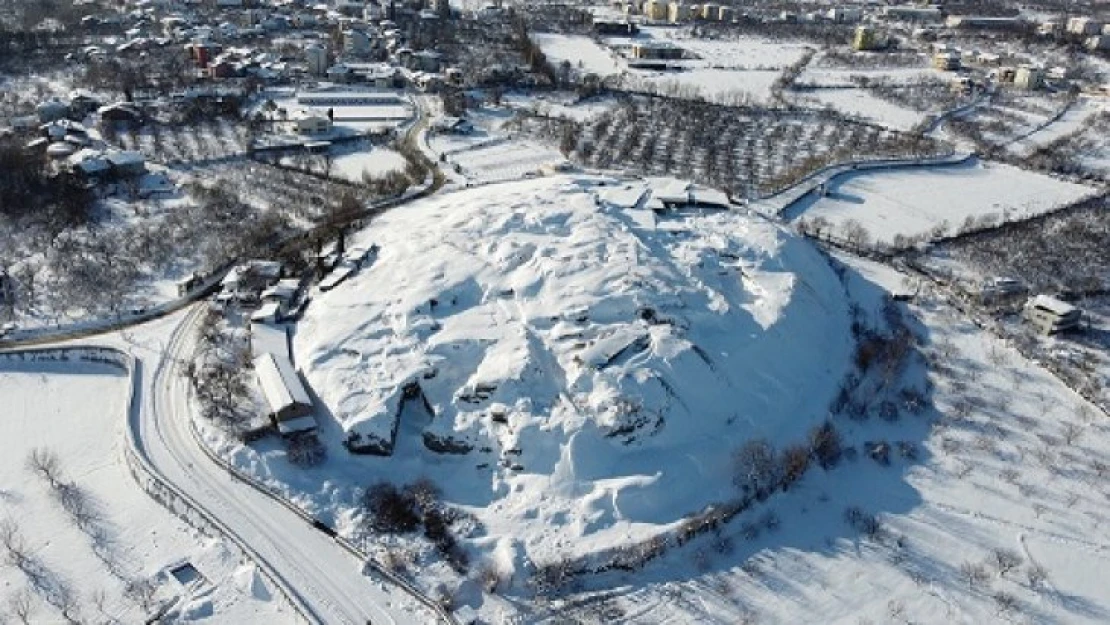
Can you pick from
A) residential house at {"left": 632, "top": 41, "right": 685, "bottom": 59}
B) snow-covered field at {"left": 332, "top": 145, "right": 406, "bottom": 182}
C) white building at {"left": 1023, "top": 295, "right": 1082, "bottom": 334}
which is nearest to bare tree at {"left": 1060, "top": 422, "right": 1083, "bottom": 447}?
white building at {"left": 1023, "top": 295, "right": 1082, "bottom": 334}

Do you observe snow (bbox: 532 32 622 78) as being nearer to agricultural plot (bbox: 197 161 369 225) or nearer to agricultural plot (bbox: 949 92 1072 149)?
agricultural plot (bbox: 949 92 1072 149)

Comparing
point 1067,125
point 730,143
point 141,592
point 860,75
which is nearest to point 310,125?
point 730,143

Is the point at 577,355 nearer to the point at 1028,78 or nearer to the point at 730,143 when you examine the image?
the point at 730,143

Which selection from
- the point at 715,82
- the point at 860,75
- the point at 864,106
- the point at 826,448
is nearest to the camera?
the point at 826,448

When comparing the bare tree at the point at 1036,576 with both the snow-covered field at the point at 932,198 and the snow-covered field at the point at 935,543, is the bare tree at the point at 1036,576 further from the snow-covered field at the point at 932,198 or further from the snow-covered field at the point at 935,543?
the snow-covered field at the point at 932,198

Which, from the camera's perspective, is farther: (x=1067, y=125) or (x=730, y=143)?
(x=1067, y=125)

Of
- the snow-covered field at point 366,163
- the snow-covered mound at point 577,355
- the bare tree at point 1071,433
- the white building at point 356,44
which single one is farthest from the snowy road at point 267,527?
the white building at point 356,44

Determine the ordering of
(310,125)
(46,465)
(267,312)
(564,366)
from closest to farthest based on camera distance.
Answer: (46,465) → (564,366) → (267,312) → (310,125)
